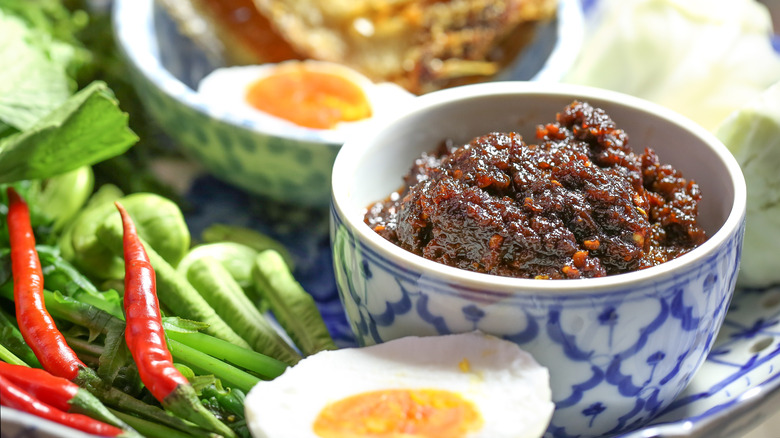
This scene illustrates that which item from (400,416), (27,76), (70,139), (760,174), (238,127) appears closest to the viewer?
(400,416)

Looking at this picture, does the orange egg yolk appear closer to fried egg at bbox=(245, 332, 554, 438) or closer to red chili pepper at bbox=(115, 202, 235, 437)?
red chili pepper at bbox=(115, 202, 235, 437)

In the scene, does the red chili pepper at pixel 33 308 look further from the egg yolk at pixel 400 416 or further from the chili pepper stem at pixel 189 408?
the egg yolk at pixel 400 416

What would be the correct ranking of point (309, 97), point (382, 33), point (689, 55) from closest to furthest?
point (689, 55), point (309, 97), point (382, 33)

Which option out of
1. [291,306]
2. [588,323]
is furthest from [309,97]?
[588,323]

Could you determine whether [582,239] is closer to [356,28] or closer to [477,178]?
[477,178]

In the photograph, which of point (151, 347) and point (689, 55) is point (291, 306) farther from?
point (689, 55)

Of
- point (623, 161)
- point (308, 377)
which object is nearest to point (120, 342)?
point (308, 377)
